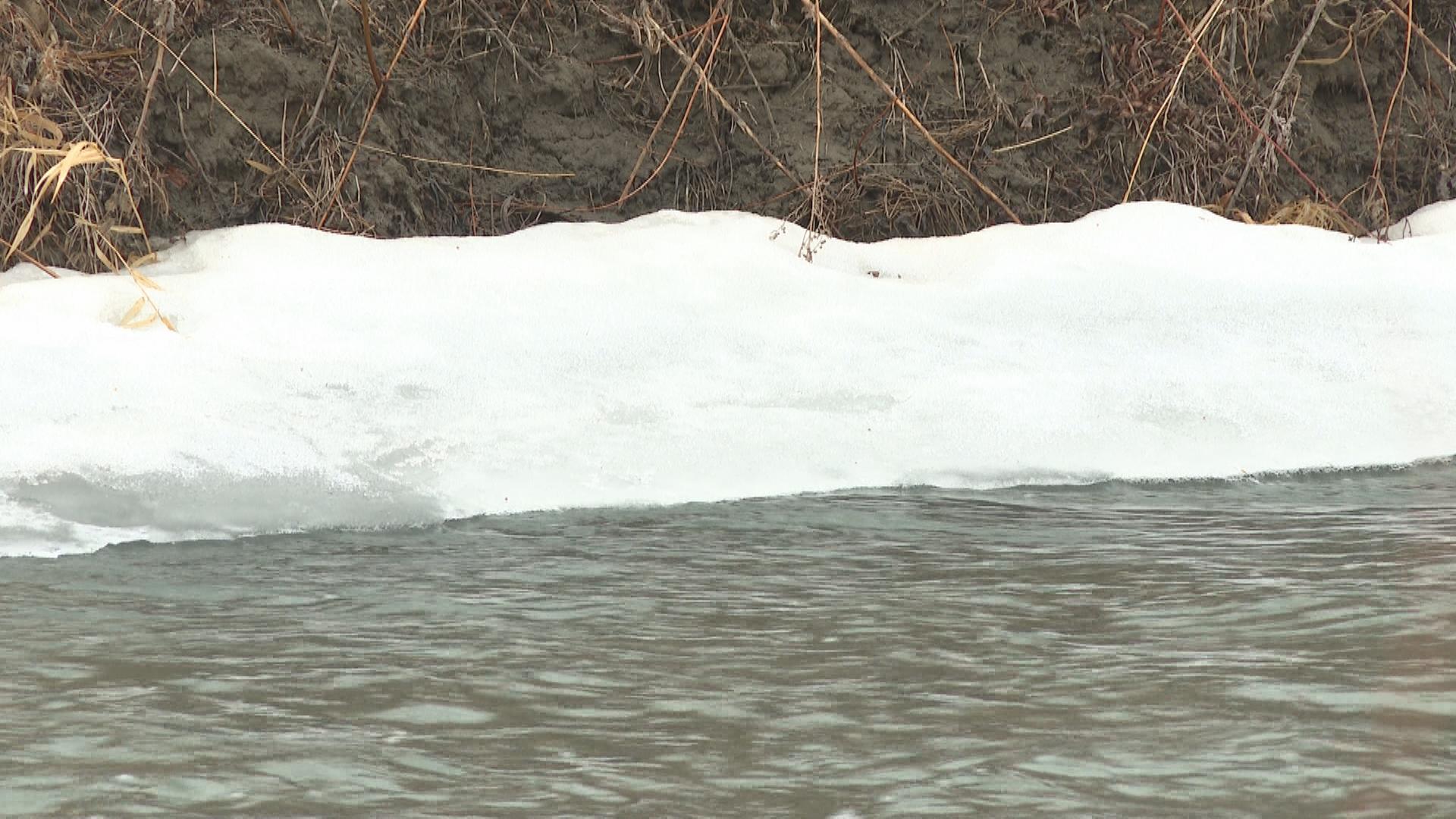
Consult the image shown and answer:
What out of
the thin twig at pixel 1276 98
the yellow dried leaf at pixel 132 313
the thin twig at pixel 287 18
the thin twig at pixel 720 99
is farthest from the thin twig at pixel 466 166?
the thin twig at pixel 1276 98

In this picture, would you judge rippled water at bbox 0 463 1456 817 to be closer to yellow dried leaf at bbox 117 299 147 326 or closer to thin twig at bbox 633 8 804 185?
yellow dried leaf at bbox 117 299 147 326

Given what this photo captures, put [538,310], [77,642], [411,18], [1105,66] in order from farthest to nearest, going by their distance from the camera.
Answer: [1105,66]
[411,18]
[538,310]
[77,642]

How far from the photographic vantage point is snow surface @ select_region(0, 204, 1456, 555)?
4.04 meters

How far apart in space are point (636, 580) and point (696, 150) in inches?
138

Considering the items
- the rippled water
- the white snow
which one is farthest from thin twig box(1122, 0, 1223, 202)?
the rippled water

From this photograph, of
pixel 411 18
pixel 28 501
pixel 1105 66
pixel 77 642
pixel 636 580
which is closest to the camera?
pixel 77 642

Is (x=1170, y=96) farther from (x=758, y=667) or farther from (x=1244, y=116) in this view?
(x=758, y=667)

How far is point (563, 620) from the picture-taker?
3133 mm

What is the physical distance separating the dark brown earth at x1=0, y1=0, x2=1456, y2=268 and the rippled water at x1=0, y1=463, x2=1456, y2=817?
98.6 inches

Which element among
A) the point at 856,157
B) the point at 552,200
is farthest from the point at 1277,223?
the point at 552,200

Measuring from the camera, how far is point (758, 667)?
2.84 metres

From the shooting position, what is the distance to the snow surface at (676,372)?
4.04 metres

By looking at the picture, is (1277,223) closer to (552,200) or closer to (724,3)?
(724,3)

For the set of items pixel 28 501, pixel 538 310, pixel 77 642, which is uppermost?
pixel 538 310
